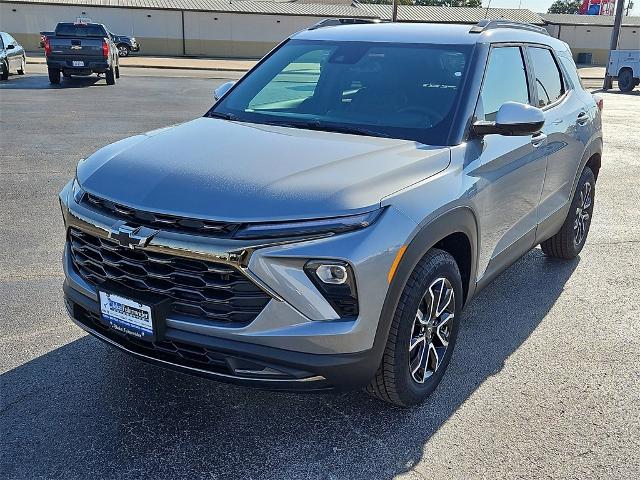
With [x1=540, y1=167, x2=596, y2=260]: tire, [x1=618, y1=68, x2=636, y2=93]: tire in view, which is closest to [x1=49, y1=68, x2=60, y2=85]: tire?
[x1=540, y1=167, x2=596, y2=260]: tire

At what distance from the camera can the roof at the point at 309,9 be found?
42000mm

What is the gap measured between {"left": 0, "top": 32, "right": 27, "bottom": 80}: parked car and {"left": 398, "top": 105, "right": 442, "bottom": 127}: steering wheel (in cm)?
1906

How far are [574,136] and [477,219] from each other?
1944mm

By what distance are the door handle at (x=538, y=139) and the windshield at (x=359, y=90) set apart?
0.77 metres

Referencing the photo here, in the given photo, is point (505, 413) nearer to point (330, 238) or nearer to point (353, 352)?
point (353, 352)

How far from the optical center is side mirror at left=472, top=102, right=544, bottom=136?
11.2 ft

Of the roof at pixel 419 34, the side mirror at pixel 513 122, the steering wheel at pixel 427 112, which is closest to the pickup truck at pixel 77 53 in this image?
the roof at pixel 419 34

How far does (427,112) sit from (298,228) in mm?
1381

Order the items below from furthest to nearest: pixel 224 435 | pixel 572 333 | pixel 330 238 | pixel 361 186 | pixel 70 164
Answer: pixel 70 164 < pixel 572 333 < pixel 224 435 < pixel 361 186 < pixel 330 238

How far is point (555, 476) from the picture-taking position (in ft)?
9.31

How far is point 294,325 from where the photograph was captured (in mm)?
2629

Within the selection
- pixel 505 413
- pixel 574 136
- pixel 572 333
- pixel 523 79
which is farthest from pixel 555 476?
pixel 574 136

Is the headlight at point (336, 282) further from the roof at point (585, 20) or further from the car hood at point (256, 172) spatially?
the roof at point (585, 20)

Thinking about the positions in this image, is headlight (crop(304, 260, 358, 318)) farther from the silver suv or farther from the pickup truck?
the pickup truck
